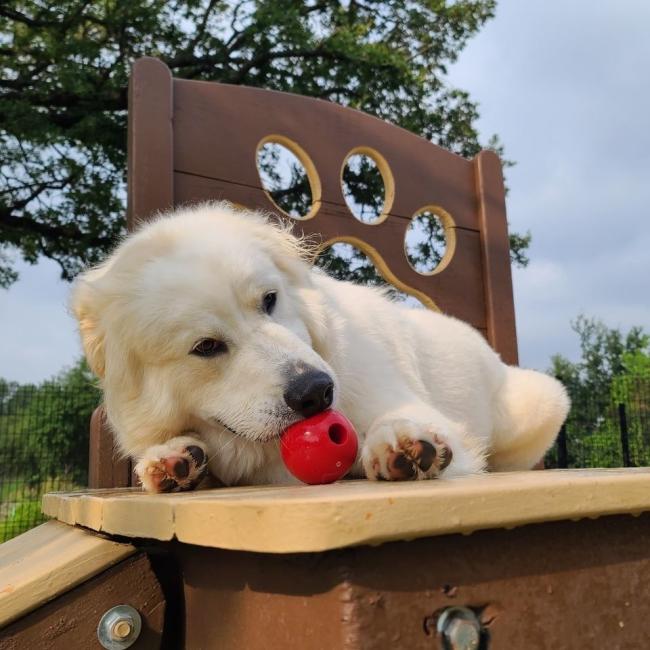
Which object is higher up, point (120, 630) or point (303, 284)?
point (303, 284)

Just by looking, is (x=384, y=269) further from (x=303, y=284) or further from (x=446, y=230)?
(x=303, y=284)

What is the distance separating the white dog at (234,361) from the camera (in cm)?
183

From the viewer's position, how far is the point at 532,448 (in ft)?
11.5

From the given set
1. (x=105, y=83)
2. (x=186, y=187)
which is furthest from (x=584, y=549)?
(x=105, y=83)

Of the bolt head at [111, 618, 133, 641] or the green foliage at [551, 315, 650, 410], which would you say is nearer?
the bolt head at [111, 618, 133, 641]

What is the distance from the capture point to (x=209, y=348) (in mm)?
2031

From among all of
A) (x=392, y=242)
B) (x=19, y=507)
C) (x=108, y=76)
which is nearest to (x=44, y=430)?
(x=19, y=507)

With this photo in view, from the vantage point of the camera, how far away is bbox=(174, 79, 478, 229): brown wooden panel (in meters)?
3.05

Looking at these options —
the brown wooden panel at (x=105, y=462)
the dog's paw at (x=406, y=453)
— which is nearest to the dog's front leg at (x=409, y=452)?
the dog's paw at (x=406, y=453)

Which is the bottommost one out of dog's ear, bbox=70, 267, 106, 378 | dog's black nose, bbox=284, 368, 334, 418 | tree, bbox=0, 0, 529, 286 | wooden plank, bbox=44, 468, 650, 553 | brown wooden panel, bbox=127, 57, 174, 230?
wooden plank, bbox=44, 468, 650, 553

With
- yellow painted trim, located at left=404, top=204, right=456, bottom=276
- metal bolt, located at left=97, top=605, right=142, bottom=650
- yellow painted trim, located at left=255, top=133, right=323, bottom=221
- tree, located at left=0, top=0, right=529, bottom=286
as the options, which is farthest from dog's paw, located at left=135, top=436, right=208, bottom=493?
tree, located at left=0, top=0, right=529, bottom=286

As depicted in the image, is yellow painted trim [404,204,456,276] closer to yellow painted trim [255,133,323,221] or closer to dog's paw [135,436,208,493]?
yellow painted trim [255,133,323,221]

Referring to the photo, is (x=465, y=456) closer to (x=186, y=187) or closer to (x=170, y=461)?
(x=170, y=461)

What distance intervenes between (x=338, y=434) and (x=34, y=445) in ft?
41.1
